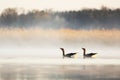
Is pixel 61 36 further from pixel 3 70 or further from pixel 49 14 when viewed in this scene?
pixel 3 70

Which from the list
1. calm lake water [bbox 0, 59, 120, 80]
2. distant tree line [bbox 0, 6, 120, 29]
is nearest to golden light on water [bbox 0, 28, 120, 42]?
distant tree line [bbox 0, 6, 120, 29]

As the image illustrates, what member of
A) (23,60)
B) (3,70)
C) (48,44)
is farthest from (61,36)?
Answer: (3,70)

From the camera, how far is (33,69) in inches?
190

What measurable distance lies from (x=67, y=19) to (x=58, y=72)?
1.16m

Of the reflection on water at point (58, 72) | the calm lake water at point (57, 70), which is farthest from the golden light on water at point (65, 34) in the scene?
the reflection on water at point (58, 72)

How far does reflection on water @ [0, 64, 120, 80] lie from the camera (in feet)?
14.3

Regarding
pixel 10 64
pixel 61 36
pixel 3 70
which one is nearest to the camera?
pixel 3 70

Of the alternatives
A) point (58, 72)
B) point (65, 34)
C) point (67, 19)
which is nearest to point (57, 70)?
point (58, 72)

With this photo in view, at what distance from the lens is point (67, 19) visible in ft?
18.3

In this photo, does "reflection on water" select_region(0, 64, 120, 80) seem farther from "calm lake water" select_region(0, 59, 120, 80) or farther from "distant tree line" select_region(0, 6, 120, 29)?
"distant tree line" select_region(0, 6, 120, 29)

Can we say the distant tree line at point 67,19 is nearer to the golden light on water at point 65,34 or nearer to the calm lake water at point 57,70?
the golden light on water at point 65,34

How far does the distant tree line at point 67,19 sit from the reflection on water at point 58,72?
73 cm

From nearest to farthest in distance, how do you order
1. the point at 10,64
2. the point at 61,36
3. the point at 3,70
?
the point at 3,70, the point at 10,64, the point at 61,36

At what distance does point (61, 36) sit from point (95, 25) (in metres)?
Answer: 0.51
